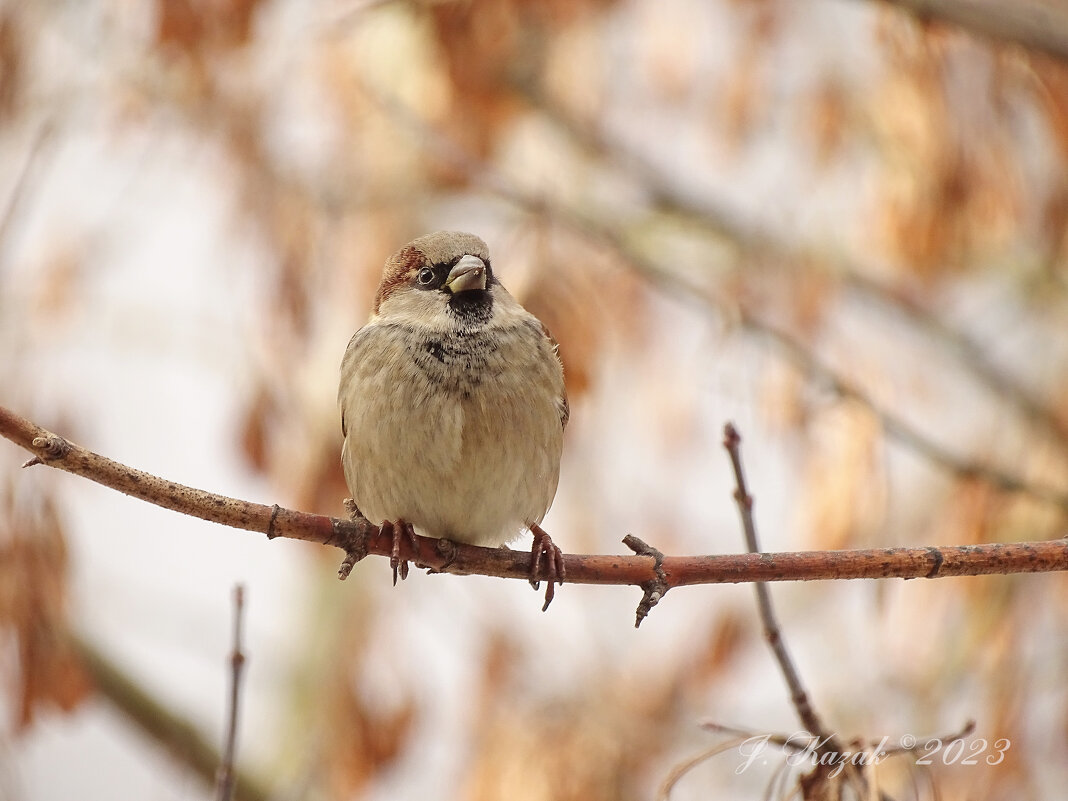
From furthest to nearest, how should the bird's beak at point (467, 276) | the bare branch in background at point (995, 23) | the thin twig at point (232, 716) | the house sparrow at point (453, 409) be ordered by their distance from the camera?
the bare branch in background at point (995, 23), the bird's beak at point (467, 276), the house sparrow at point (453, 409), the thin twig at point (232, 716)

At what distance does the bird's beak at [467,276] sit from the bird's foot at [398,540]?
59 centimetres

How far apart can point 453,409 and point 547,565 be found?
0.47m

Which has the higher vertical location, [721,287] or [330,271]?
[721,287]

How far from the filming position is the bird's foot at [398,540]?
7.91ft

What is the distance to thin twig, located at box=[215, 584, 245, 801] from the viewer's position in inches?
77.9

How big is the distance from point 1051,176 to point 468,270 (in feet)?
8.54

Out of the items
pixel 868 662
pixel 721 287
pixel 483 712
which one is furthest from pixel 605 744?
pixel 721 287

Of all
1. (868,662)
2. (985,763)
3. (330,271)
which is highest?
(330,271)

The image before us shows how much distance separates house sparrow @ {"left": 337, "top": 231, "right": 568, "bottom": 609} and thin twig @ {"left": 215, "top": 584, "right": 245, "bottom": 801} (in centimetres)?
48

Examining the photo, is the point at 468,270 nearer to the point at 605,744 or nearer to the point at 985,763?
the point at 985,763

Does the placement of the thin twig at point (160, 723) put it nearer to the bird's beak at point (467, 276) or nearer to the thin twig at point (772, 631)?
the bird's beak at point (467, 276)

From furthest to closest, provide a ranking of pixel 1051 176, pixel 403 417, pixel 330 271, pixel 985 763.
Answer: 1. pixel 330 271
2. pixel 1051 176
3. pixel 985 763
4. pixel 403 417

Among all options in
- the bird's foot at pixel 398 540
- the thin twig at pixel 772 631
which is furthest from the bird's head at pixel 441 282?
the thin twig at pixel 772 631

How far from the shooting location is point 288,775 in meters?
5.38
